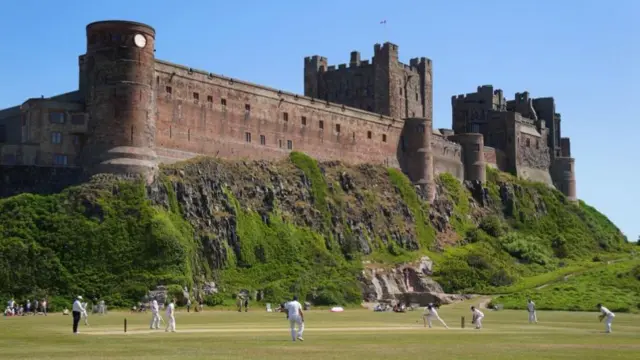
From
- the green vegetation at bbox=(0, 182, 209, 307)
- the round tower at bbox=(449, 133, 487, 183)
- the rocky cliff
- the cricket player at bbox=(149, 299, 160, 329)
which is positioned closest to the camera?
the cricket player at bbox=(149, 299, 160, 329)

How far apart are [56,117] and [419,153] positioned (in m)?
44.8

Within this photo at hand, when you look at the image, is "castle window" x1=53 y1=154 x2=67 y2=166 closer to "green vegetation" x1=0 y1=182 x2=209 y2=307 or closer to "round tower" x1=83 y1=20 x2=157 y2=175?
"round tower" x1=83 y1=20 x2=157 y2=175

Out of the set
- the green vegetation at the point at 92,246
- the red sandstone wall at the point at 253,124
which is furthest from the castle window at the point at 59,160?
the red sandstone wall at the point at 253,124

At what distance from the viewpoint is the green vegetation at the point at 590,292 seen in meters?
78.5

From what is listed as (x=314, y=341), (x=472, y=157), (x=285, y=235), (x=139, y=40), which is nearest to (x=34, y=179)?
(x=139, y=40)

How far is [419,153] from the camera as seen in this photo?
111m

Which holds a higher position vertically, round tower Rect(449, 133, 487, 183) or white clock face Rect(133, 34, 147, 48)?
white clock face Rect(133, 34, 147, 48)

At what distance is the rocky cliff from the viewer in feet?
237

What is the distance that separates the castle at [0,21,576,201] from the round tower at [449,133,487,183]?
132 millimetres

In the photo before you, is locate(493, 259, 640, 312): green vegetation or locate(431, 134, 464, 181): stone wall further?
locate(431, 134, 464, 181): stone wall

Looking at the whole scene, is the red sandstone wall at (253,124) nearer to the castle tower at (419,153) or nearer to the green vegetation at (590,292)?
the castle tower at (419,153)

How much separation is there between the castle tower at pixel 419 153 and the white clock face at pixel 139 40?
40.9 metres

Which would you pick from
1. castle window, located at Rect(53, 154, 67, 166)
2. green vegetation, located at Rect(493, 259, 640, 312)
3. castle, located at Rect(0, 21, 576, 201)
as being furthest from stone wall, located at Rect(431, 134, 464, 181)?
castle window, located at Rect(53, 154, 67, 166)

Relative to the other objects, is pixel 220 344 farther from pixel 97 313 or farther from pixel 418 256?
pixel 418 256
